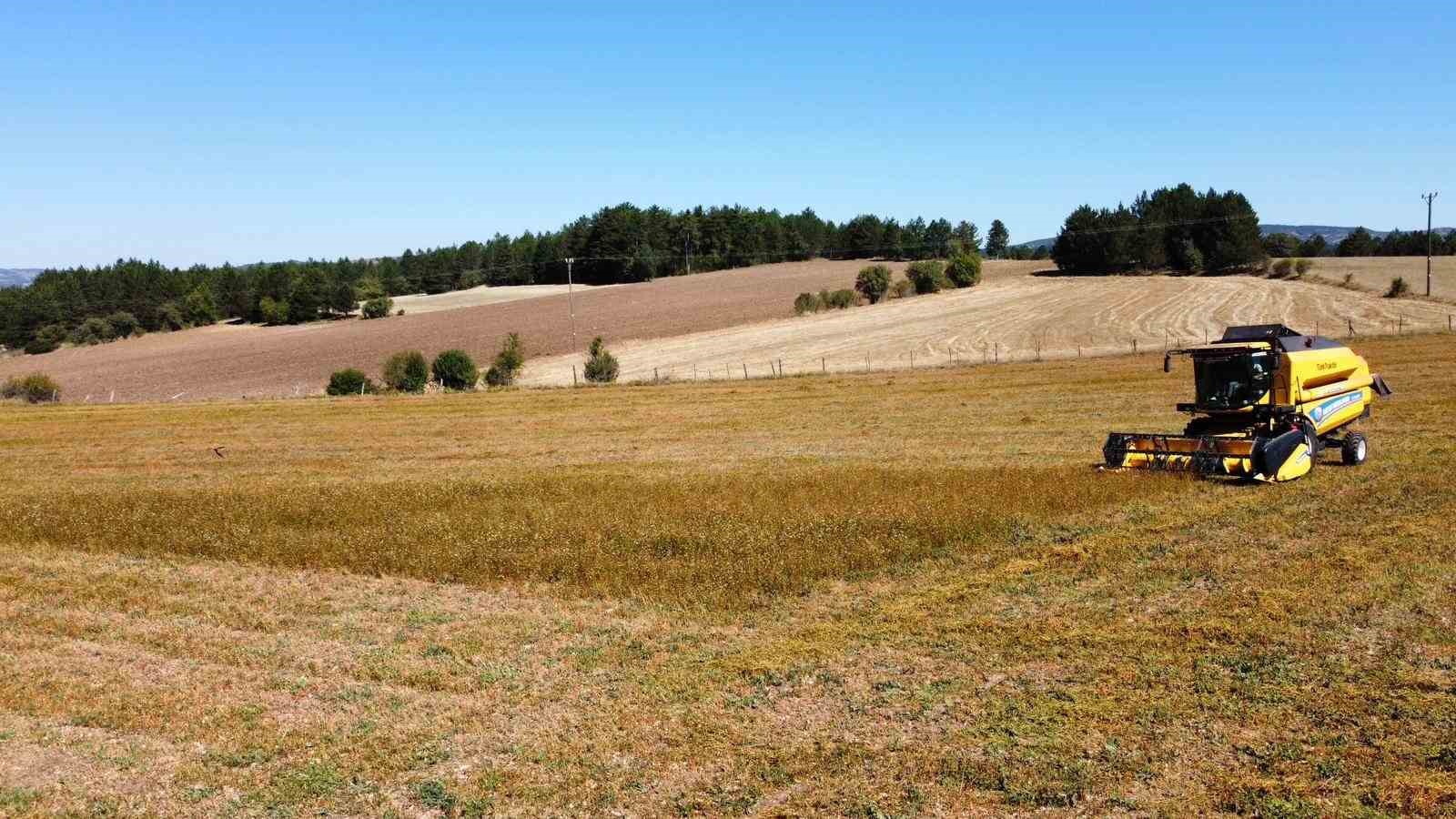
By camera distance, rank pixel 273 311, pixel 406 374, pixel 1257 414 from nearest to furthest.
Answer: pixel 1257 414 → pixel 406 374 → pixel 273 311

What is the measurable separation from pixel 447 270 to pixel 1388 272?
384 ft

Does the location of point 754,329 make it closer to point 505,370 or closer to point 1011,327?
point 1011,327

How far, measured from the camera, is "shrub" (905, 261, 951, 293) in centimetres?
9769

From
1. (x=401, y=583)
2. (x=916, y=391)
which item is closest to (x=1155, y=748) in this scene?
(x=401, y=583)

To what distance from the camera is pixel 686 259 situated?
150 m

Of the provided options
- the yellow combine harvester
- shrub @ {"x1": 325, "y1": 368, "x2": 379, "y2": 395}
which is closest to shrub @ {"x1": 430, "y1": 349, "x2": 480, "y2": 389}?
shrub @ {"x1": 325, "y1": 368, "x2": 379, "y2": 395}

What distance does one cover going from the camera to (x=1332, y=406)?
19.9 metres

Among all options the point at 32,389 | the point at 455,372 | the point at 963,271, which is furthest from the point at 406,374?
the point at 963,271

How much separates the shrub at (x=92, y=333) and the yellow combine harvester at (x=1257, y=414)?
131405 mm

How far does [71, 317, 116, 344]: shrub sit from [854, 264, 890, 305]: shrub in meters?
88.8

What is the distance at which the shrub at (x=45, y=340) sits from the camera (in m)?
118

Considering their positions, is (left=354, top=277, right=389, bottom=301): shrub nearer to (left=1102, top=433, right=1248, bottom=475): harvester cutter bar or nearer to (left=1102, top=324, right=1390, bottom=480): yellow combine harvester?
(left=1102, top=433, right=1248, bottom=475): harvester cutter bar

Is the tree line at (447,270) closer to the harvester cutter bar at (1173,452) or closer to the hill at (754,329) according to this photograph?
the hill at (754,329)

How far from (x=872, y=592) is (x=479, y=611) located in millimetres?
4932
